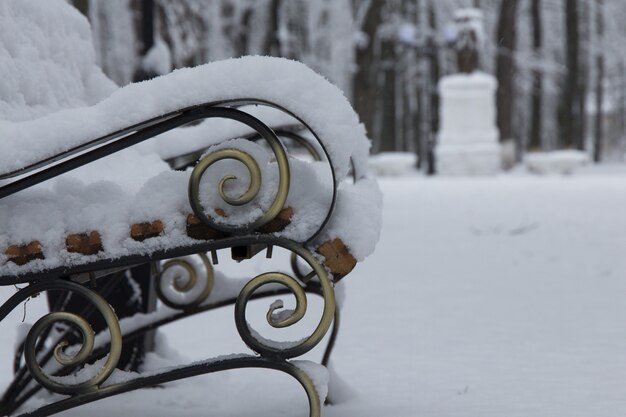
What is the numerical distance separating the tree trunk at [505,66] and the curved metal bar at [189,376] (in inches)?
715

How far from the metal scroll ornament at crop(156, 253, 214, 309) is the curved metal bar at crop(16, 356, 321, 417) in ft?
2.30

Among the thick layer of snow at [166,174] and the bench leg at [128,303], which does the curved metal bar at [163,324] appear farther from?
the thick layer of snow at [166,174]

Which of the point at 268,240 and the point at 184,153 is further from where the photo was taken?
the point at 184,153

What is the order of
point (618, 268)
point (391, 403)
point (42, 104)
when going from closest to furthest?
point (391, 403) < point (42, 104) < point (618, 268)

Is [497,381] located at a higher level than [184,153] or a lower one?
lower

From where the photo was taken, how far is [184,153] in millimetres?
2426

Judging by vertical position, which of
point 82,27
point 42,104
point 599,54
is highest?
point 82,27

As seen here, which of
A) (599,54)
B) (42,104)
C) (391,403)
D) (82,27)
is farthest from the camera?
(599,54)

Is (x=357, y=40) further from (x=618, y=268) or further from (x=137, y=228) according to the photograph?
(x=137, y=228)

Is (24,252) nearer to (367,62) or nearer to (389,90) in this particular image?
(367,62)

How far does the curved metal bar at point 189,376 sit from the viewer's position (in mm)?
1587

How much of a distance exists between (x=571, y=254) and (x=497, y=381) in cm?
302

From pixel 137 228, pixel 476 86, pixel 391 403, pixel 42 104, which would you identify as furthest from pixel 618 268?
pixel 476 86

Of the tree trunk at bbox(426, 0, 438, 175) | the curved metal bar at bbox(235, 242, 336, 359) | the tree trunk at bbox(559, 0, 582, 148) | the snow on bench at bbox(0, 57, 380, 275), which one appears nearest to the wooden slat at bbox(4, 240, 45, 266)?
the snow on bench at bbox(0, 57, 380, 275)
